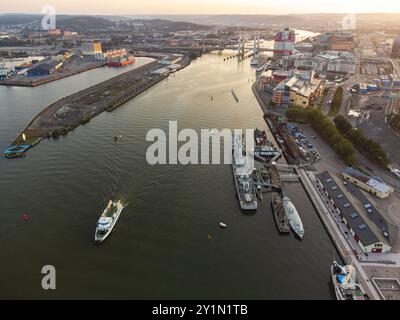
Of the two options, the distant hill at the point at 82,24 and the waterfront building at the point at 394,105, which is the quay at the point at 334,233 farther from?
the distant hill at the point at 82,24

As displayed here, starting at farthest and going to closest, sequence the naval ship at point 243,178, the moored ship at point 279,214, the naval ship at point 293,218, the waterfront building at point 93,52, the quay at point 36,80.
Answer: the waterfront building at point 93,52 → the quay at point 36,80 → the naval ship at point 243,178 → the moored ship at point 279,214 → the naval ship at point 293,218

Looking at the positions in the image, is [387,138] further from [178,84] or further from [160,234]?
[178,84]

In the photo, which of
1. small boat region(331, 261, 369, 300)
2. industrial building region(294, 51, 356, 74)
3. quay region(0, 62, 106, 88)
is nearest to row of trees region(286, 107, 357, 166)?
small boat region(331, 261, 369, 300)

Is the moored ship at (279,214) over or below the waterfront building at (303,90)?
below

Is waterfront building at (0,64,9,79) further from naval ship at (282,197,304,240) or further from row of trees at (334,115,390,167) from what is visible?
naval ship at (282,197,304,240)

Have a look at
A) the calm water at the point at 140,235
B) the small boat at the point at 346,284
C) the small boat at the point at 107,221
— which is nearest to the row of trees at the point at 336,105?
the calm water at the point at 140,235
